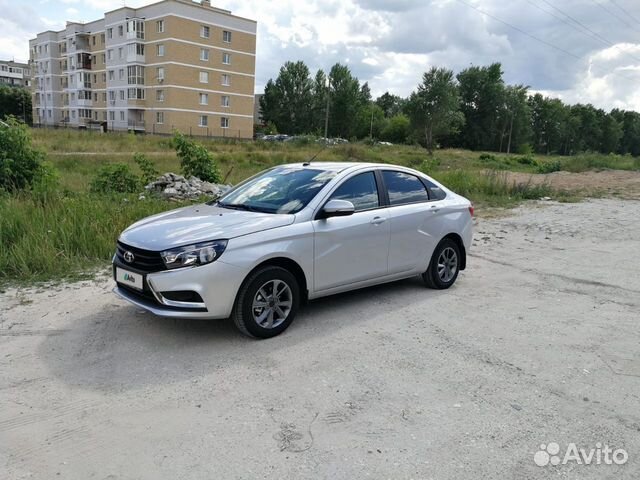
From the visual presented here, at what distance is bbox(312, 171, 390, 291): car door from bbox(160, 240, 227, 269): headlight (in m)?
1.09

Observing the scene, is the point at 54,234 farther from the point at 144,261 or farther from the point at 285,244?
the point at 285,244

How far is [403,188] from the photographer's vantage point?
248 inches

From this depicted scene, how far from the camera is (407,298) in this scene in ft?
20.5

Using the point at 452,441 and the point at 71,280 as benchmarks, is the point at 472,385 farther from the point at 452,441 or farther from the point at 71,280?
the point at 71,280

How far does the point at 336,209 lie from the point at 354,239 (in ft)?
1.66

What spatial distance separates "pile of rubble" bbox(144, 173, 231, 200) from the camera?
44.3ft

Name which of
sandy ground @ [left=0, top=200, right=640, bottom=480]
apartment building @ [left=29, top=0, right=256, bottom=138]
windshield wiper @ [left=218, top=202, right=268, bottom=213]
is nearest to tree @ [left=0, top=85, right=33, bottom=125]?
apartment building @ [left=29, top=0, right=256, bottom=138]

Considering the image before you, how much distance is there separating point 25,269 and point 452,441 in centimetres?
572

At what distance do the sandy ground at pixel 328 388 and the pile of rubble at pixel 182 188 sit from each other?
724cm

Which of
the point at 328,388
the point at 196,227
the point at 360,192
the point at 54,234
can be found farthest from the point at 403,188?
the point at 54,234

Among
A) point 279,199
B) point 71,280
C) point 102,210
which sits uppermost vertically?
point 279,199

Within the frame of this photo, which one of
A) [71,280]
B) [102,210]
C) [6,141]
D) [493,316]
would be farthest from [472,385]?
[6,141]

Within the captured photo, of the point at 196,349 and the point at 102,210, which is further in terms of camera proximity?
the point at 102,210

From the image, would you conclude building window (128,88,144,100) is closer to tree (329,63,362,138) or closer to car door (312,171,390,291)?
tree (329,63,362,138)
